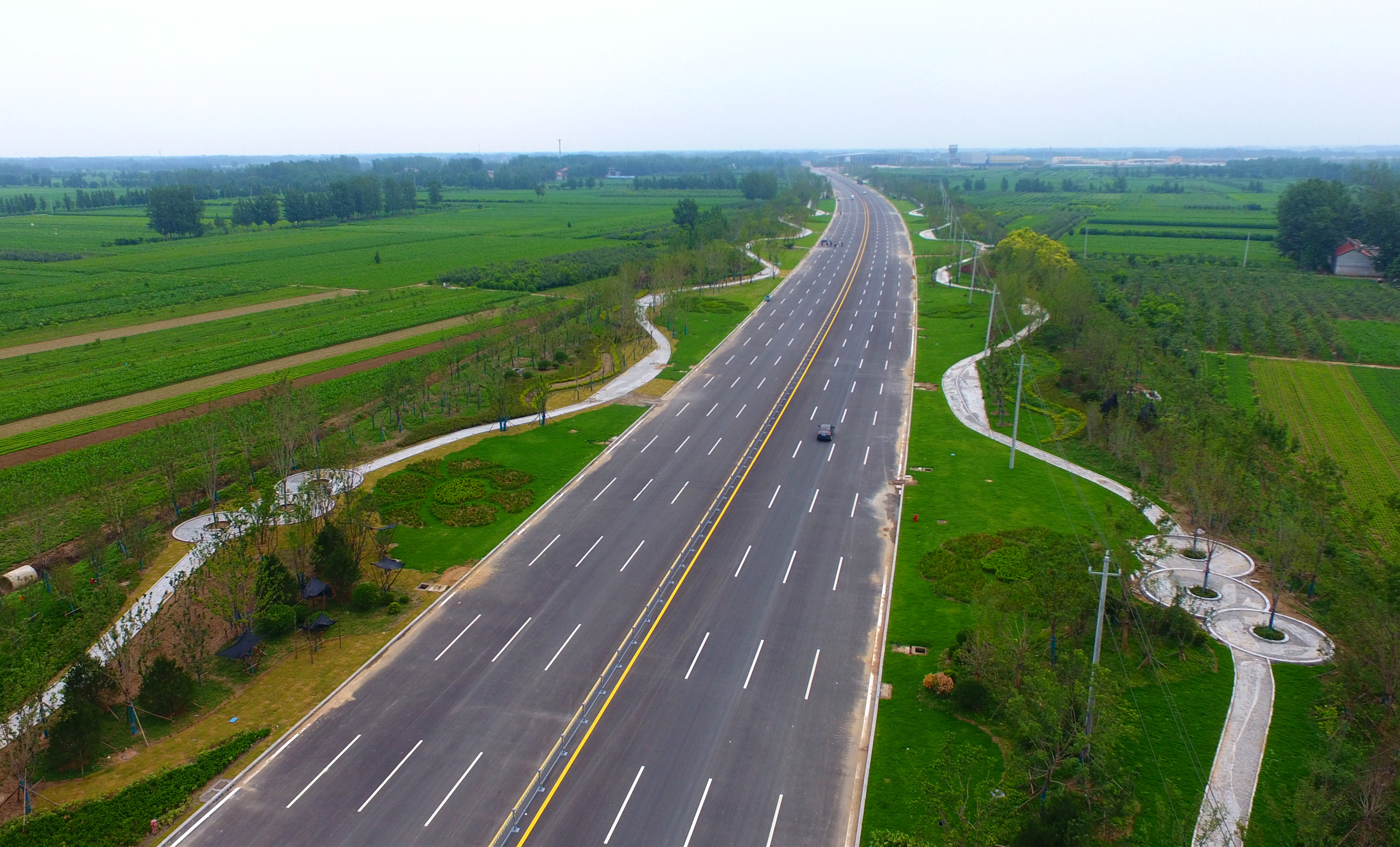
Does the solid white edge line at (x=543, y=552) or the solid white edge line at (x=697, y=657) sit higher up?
the solid white edge line at (x=543, y=552)

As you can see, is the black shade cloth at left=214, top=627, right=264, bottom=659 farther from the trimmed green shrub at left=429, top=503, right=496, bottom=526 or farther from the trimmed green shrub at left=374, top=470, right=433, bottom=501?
the trimmed green shrub at left=374, top=470, right=433, bottom=501

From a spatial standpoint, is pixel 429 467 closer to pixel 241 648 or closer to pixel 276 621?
pixel 276 621

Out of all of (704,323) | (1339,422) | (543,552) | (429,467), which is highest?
(704,323)

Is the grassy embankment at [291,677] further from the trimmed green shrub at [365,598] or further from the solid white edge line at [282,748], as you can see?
the solid white edge line at [282,748]

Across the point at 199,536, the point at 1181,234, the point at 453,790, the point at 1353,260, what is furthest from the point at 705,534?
the point at 1181,234

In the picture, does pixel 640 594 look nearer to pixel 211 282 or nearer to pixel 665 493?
pixel 665 493

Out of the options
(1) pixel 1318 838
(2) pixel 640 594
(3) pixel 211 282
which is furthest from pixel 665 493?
(3) pixel 211 282

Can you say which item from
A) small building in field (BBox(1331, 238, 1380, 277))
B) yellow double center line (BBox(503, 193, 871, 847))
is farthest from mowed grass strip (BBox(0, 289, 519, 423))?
small building in field (BBox(1331, 238, 1380, 277))

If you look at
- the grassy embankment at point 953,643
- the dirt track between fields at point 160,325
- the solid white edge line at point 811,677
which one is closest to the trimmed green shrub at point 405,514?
the solid white edge line at point 811,677
